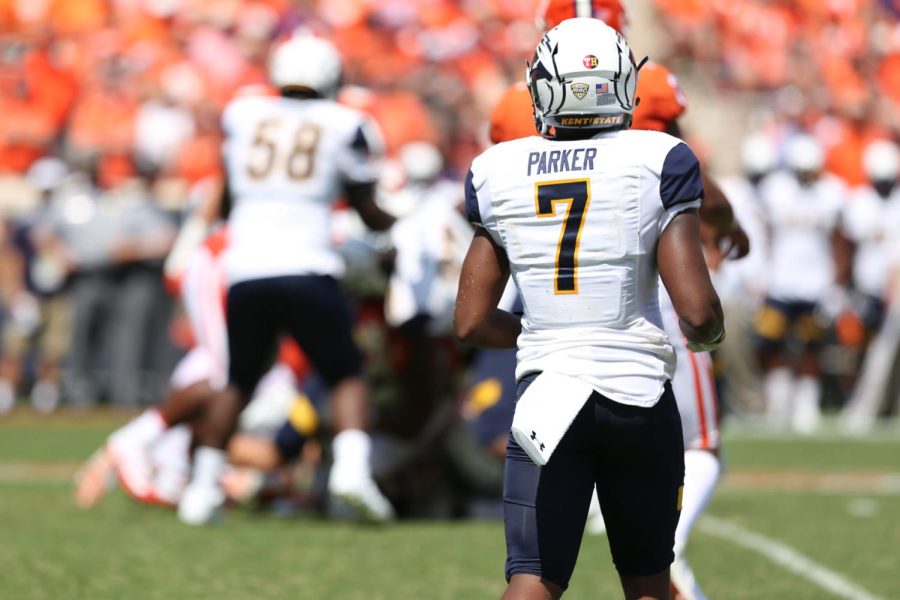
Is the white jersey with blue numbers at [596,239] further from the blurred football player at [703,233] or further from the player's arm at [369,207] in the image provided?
the player's arm at [369,207]

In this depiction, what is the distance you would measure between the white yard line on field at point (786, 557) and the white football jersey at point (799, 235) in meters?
6.61

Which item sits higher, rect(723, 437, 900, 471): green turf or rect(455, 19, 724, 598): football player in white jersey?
rect(455, 19, 724, 598): football player in white jersey

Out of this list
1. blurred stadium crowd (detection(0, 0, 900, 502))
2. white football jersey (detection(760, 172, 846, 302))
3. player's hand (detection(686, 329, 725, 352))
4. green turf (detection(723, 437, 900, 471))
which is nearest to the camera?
player's hand (detection(686, 329, 725, 352))

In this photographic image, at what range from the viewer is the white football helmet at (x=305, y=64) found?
7371mm

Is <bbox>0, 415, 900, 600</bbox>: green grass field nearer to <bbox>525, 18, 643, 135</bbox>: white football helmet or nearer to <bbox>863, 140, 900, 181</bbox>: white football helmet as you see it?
<bbox>525, 18, 643, 135</bbox>: white football helmet

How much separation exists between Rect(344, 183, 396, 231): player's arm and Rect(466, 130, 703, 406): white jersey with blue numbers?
349 centimetres

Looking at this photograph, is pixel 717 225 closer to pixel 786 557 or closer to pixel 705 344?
pixel 705 344

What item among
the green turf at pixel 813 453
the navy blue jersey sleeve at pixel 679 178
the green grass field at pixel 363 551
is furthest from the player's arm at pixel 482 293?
the green turf at pixel 813 453

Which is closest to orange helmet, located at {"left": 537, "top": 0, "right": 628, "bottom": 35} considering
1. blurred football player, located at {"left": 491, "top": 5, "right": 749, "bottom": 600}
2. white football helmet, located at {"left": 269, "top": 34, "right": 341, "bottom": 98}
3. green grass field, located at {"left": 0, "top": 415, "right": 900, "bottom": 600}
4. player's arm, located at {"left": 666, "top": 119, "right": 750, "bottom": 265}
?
blurred football player, located at {"left": 491, "top": 5, "right": 749, "bottom": 600}

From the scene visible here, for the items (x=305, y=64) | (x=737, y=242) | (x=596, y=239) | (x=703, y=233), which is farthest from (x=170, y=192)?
(x=596, y=239)

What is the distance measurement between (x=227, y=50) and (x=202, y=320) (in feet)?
28.7

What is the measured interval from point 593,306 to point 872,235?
1175cm

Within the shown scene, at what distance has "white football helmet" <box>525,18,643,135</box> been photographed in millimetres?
3803

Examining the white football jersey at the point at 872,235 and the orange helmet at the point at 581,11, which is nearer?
the orange helmet at the point at 581,11
